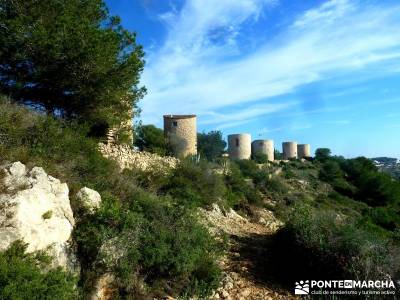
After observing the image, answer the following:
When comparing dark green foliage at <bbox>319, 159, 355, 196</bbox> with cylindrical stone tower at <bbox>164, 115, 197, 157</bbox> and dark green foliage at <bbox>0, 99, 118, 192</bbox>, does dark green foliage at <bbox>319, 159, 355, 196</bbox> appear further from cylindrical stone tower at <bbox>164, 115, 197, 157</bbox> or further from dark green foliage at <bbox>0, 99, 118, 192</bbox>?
dark green foliage at <bbox>0, 99, 118, 192</bbox>

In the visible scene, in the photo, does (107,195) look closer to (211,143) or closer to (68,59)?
(68,59)

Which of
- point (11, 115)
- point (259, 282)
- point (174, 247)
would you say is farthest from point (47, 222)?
point (259, 282)

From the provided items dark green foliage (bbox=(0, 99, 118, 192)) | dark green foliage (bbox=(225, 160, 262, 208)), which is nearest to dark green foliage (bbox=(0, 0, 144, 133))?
dark green foliage (bbox=(0, 99, 118, 192))

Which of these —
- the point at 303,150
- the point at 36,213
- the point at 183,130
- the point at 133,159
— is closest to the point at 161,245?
the point at 36,213

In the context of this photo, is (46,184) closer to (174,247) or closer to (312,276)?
(174,247)

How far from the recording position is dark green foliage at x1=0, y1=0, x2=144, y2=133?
9039 mm

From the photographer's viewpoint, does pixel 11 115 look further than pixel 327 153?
No

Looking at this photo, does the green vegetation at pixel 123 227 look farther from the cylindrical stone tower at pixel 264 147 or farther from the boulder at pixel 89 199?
the cylindrical stone tower at pixel 264 147

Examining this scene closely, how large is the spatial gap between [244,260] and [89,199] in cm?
348

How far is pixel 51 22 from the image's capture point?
30.9ft

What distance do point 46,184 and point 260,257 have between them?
4.68 meters

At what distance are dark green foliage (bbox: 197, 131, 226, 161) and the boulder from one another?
24063mm

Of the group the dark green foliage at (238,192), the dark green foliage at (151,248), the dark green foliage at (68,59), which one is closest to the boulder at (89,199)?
the dark green foliage at (151,248)

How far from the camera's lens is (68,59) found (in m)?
9.37
